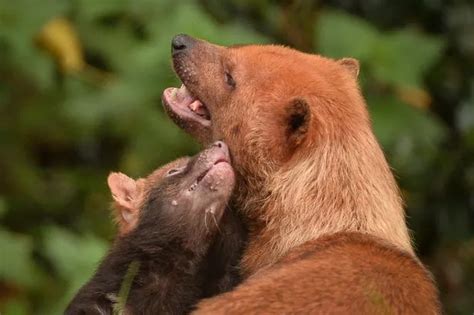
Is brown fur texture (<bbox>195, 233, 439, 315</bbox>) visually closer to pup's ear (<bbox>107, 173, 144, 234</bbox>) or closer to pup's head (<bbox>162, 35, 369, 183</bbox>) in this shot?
pup's head (<bbox>162, 35, 369, 183</bbox>)

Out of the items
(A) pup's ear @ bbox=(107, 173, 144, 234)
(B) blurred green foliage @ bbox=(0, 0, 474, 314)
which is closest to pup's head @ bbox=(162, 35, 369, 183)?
(A) pup's ear @ bbox=(107, 173, 144, 234)

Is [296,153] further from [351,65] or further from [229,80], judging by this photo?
[351,65]

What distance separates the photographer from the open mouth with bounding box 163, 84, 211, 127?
7.20 metres

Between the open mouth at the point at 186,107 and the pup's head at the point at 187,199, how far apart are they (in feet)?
0.57

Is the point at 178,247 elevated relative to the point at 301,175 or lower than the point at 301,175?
lower

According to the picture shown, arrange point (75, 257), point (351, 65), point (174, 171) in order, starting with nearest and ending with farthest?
point (174, 171), point (351, 65), point (75, 257)

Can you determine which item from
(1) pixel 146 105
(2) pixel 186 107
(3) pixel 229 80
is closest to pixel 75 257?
(1) pixel 146 105

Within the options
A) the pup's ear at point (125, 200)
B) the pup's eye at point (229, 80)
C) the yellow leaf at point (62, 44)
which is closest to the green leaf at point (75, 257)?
the pup's ear at point (125, 200)

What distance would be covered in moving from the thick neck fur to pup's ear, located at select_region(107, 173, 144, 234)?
2.00 ft

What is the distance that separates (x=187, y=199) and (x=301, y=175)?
572mm

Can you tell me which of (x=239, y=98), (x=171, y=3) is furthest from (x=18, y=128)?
(x=239, y=98)

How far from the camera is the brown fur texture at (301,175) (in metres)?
6.25

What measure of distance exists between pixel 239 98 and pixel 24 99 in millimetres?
4289

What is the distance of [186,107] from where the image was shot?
725 centimetres
